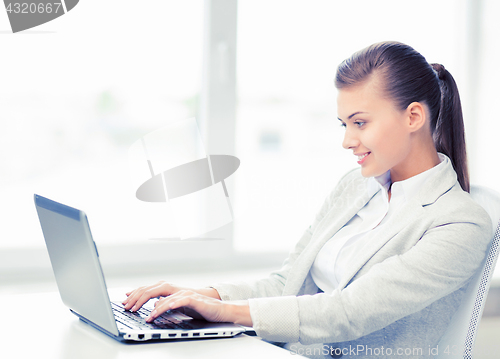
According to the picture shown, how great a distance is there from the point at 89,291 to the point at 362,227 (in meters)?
0.70

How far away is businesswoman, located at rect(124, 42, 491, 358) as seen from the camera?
3.20 feet

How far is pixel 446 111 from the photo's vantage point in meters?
1.24

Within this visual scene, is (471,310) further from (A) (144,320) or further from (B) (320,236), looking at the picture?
(A) (144,320)

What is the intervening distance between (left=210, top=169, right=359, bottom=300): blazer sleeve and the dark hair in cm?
28

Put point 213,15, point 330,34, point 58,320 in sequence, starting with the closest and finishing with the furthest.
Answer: point 58,320 → point 213,15 → point 330,34

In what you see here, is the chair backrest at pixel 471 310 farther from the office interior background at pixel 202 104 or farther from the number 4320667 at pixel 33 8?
the number 4320667 at pixel 33 8

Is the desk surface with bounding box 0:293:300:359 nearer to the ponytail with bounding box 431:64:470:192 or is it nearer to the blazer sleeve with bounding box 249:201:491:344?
the blazer sleeve with bounding box 249:201:491:344

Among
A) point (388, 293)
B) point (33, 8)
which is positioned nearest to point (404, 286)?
point (388, 293)

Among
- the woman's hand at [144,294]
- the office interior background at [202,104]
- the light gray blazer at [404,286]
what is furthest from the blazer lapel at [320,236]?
the office interior background at [202,104]

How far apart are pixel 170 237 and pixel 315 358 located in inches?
41.6

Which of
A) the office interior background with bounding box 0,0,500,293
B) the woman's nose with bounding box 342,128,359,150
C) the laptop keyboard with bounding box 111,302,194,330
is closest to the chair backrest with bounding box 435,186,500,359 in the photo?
the woman's nose with bounding box 342,128,359,150

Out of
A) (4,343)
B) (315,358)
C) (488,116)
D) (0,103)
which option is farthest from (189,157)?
(488,116)

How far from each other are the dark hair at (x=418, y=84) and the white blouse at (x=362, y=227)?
6 centimetres

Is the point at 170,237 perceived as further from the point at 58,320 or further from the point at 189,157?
the point at 58,320
